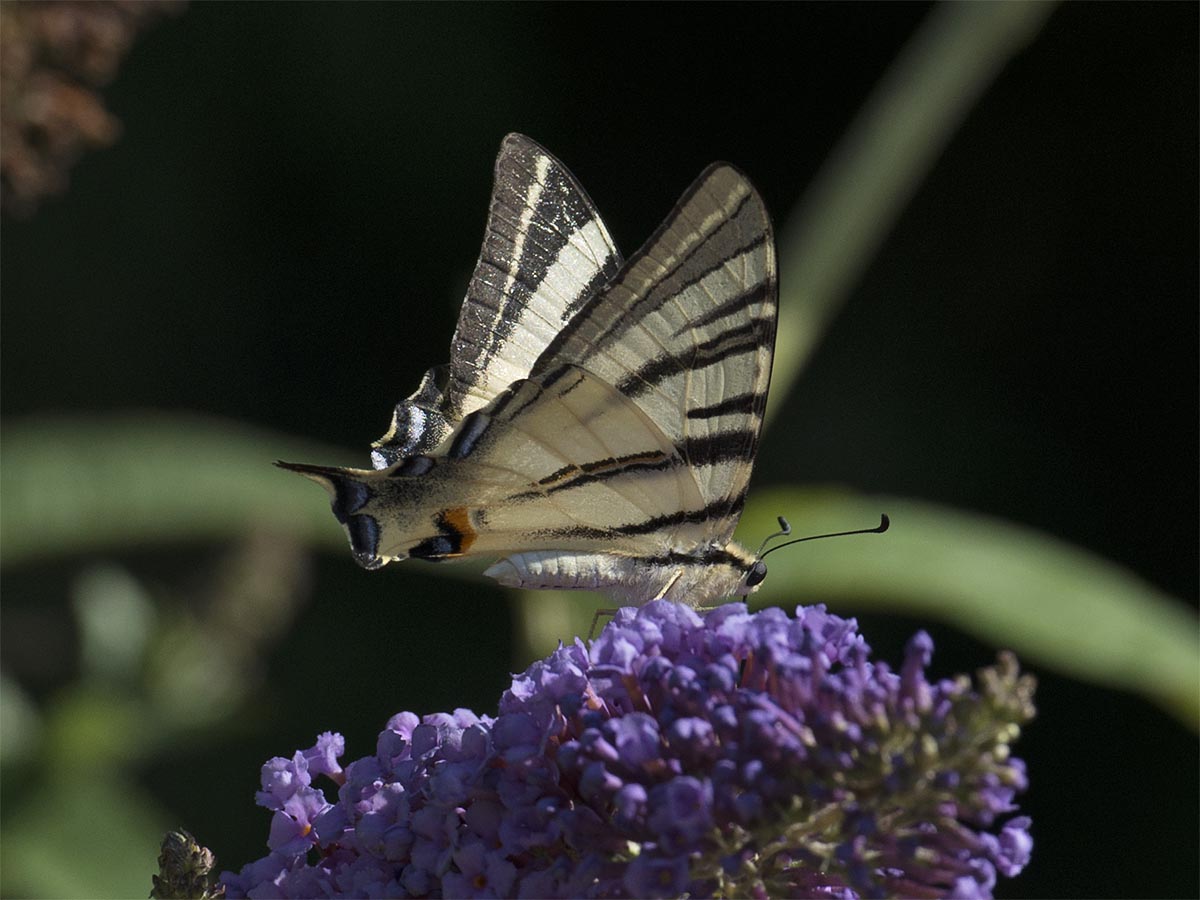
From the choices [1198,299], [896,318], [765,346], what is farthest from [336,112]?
[765,346]

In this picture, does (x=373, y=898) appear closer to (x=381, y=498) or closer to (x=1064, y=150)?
(x=381, y=498)

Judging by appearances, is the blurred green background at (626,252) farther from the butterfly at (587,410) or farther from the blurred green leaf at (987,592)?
the butterfly at (587,410)

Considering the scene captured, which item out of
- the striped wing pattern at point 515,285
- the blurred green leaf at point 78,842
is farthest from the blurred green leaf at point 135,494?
the striped wing pattern at point 515,285

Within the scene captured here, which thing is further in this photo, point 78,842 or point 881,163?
point 881,163

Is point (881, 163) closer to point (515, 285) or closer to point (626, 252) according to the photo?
point (515, 285)

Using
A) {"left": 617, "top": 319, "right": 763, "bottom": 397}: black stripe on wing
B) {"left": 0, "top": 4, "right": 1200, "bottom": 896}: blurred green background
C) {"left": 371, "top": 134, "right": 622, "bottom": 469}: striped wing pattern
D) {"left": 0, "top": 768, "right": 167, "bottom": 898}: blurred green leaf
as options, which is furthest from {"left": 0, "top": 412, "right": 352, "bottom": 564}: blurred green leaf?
{"left": 617, "top": 319, "right": 763, "bottom": 397}: black stripe on wing

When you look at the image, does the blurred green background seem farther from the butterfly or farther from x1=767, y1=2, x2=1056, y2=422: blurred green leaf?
the butterfly

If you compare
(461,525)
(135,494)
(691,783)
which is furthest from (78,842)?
(691,783)

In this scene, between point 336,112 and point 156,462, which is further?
point 336,112
